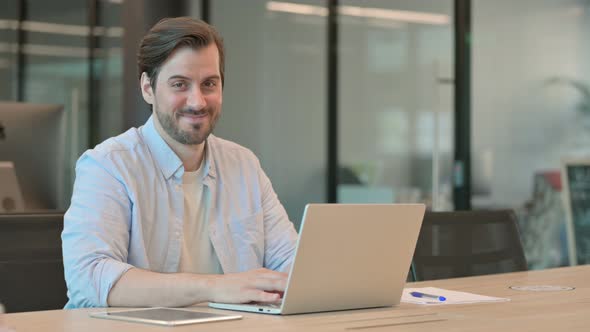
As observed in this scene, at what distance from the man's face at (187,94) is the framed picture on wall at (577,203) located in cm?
346

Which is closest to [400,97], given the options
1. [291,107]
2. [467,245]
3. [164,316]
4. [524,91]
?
[291,107]

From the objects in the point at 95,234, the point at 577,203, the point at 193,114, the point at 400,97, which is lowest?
the point at 577,203

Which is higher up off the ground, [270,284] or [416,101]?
[416,101]

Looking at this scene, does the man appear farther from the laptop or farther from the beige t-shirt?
the laptop

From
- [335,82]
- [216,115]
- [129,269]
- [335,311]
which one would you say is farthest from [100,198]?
[335,82]

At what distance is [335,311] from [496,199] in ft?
12.9

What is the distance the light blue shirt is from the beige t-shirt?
2 centimetres

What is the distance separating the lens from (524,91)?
5750mm

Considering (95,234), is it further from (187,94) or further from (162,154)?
(187,94)

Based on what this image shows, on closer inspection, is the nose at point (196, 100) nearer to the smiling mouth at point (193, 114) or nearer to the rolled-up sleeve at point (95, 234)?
the smiling mouth at point (193, 114)

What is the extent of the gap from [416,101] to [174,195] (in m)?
3.50

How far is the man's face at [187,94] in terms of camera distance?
2.34 m

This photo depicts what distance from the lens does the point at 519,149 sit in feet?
18.9

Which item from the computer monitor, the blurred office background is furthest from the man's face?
the blurred office background
